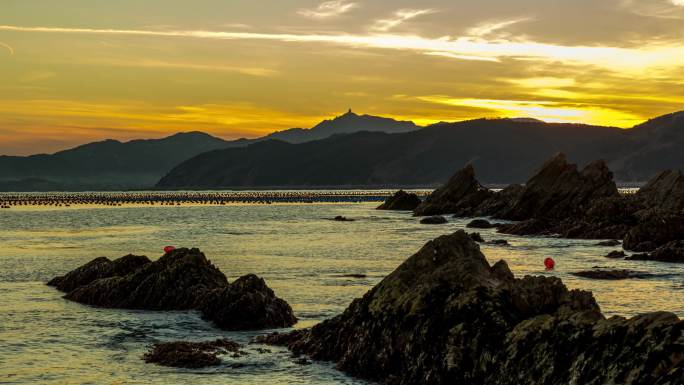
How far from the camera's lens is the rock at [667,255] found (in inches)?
2068

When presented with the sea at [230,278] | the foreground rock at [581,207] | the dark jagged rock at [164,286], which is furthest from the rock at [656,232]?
the dark jagged rock at [164,286]

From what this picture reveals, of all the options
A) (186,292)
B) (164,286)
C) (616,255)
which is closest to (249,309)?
(186,292)

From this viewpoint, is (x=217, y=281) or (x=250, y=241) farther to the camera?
(x=250, y=241)

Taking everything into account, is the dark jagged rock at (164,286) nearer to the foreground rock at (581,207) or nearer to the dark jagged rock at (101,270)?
the dark jagged rock at (101,270)

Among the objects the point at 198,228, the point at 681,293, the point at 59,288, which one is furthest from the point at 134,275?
the point at 198,228

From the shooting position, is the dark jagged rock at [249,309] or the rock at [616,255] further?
the rock at [616,255]

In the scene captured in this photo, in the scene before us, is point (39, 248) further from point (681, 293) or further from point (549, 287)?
point (549, 287)

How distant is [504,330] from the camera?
1845 cm

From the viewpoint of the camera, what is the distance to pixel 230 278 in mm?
44531

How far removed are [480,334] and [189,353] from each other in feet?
29.6

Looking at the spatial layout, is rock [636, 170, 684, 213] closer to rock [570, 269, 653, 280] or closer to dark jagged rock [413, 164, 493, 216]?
dark jagged rock [413, 164, 493, 216]

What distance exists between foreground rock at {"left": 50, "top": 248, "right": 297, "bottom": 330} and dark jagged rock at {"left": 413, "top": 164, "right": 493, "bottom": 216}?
93.0 metres

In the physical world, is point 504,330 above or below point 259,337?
above

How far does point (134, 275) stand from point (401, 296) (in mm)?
16841
